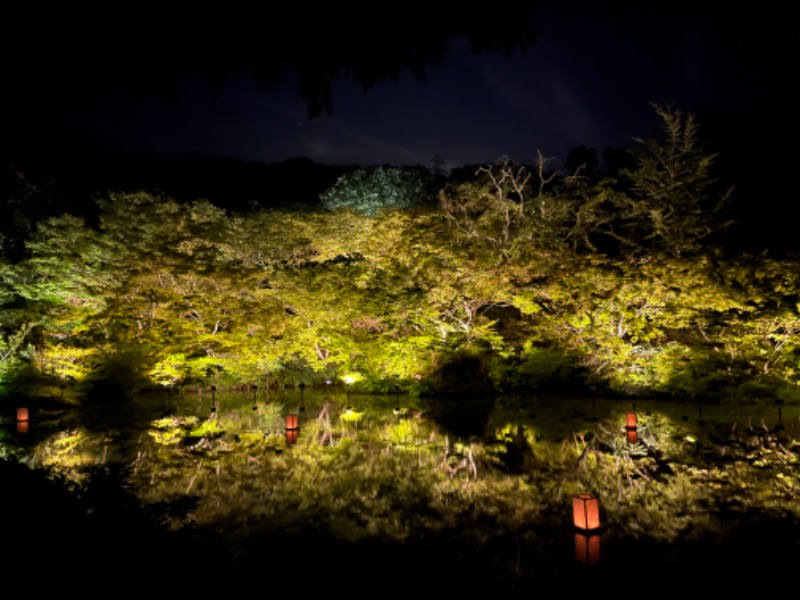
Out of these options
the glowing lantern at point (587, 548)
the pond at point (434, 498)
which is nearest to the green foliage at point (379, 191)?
the pond at point (434, 498)

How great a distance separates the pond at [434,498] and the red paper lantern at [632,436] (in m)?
0.07

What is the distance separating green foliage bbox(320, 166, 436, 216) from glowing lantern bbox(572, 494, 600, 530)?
1545cm

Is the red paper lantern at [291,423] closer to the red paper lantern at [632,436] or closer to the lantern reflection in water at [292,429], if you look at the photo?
the lantern reflection in water at [292,429]

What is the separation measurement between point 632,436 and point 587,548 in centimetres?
473

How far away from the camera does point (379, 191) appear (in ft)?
64.3

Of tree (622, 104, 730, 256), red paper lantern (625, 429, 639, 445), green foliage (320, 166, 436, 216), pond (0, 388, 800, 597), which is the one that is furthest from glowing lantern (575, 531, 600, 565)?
green foliage (320, 166, 436, 216)

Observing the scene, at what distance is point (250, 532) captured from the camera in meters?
4.75

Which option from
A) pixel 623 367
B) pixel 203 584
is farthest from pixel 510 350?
pixel 203 584

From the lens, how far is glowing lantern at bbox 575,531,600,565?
4156 millimetres

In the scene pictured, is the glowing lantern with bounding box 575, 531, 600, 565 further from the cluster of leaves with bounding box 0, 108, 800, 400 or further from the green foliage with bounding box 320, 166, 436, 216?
the green foliage with bounding box 320, 166, 436, 216

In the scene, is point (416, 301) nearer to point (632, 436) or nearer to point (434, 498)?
point (632, 436)

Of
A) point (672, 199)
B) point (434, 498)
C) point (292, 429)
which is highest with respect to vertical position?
point (672, 199)

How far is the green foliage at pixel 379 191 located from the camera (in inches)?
770

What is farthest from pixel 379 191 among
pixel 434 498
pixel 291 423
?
pixel 434 498
